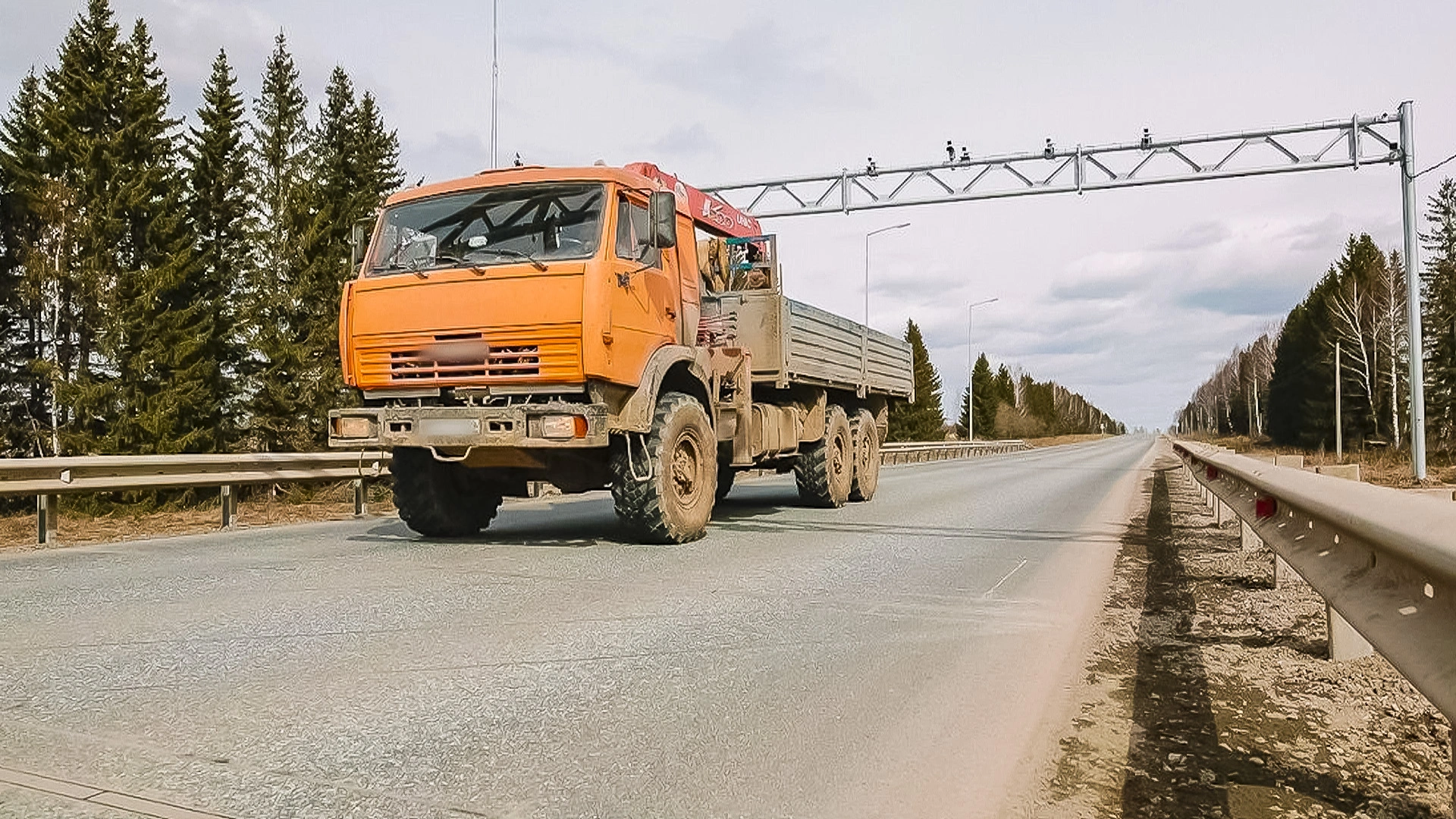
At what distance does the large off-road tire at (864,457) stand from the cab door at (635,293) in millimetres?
5306

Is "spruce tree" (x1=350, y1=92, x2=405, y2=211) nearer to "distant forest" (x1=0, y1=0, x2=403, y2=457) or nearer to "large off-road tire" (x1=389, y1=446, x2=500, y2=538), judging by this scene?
"distant forest" (x1=0, y1=0, x2=403, y2=457)

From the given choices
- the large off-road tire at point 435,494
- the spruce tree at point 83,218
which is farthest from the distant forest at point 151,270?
the large off-road tire at point 435,494

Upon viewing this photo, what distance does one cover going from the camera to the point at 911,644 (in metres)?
4.75

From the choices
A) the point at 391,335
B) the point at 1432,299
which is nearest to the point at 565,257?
the point at 391,335

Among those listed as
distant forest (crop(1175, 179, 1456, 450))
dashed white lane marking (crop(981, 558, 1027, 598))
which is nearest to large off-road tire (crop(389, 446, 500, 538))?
dashed white lane marking (crop(981, 558, 1027, 598))

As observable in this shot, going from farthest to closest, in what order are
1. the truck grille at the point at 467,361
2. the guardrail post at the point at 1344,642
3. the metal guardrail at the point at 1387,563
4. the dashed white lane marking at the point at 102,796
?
1. the truck grille at the point at 467,361
2. the guardrail post at the point at 1344,642
3. the dashed white lane marking at the point at 102,796
4. the metal guardrail at the point at 1387,563

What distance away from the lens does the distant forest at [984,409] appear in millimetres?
80875

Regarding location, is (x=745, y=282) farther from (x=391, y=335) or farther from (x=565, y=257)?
(x=391, y=335)

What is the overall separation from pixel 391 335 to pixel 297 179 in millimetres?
29870

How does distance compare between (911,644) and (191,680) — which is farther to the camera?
(911,644)

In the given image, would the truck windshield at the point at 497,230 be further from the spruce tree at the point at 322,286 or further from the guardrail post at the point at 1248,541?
the spruce tree at the point at 322,286

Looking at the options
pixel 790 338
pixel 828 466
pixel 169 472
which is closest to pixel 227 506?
pixel 169 472

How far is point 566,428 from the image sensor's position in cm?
739

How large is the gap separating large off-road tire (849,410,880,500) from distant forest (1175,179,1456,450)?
1970 inches
